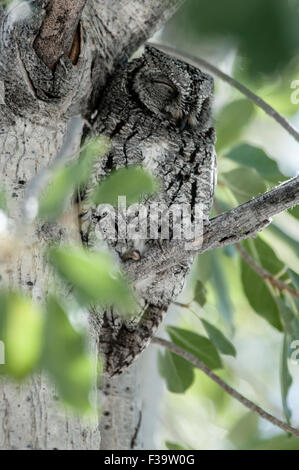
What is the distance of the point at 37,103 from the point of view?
1382 mm

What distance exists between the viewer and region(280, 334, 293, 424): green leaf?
1743mm

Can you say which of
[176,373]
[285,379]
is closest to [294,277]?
[285,379]

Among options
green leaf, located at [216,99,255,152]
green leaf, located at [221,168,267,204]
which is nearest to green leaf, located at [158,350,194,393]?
green leaf, located at [221,168,267,204]

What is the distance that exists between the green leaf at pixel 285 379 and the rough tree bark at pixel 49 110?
2.23 feet

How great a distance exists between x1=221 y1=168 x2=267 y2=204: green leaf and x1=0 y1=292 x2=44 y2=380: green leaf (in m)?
1.33

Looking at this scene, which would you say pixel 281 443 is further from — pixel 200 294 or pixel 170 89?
pixel 170 89

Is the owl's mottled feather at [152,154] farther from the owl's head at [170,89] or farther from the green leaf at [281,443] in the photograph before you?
the green leaf at [281,443]

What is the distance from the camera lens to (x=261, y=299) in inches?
78.6

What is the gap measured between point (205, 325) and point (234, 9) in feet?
5.02

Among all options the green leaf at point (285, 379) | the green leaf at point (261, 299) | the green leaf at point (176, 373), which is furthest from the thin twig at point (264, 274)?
the green leaf at point (176, 373)

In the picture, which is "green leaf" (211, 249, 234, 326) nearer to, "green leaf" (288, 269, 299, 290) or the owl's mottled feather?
"green leaf" (288, 269, 299, 290)
